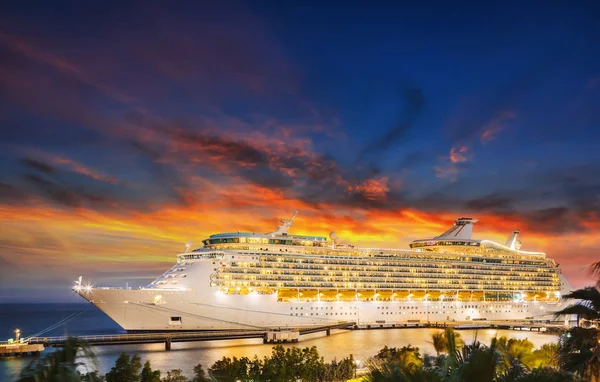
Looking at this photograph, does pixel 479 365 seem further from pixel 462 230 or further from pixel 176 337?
pixel 462 230

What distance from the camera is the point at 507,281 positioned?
8869 centimetres

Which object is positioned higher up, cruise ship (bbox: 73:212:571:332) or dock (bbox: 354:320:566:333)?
cruise ship (bbox: 73:212:571:332)

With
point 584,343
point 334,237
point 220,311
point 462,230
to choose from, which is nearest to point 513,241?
point 462,230

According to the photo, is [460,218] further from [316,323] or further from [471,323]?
[316,323]

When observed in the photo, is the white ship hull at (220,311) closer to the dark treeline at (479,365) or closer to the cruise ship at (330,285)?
the cruise ship at (330,285)

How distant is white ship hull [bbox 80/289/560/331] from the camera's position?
55.7 m

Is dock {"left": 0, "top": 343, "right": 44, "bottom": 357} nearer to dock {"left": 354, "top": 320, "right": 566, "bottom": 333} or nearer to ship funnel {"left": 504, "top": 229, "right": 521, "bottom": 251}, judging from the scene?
dock {"left": 354, "top": 320, "right": 566, "bottom": 333}

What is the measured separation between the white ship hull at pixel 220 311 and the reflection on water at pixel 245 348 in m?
2.00

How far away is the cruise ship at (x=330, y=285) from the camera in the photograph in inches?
2248

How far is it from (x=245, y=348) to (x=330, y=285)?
17901 millimetres

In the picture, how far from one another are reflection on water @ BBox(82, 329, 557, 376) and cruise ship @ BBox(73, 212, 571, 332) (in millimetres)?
2186

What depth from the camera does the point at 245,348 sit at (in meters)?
54.3

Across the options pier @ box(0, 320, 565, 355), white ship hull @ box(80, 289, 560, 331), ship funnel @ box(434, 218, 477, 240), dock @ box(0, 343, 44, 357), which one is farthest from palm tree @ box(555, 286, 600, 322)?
ship funnel @ box(434, 218, 477, 240)

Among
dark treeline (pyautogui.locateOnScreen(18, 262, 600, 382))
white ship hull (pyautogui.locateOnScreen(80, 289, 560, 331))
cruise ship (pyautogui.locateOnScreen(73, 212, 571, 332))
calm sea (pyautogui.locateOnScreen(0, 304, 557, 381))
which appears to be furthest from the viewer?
cruise ship (pyautogui.locateOnScreen(73, 212, 571, 332))
